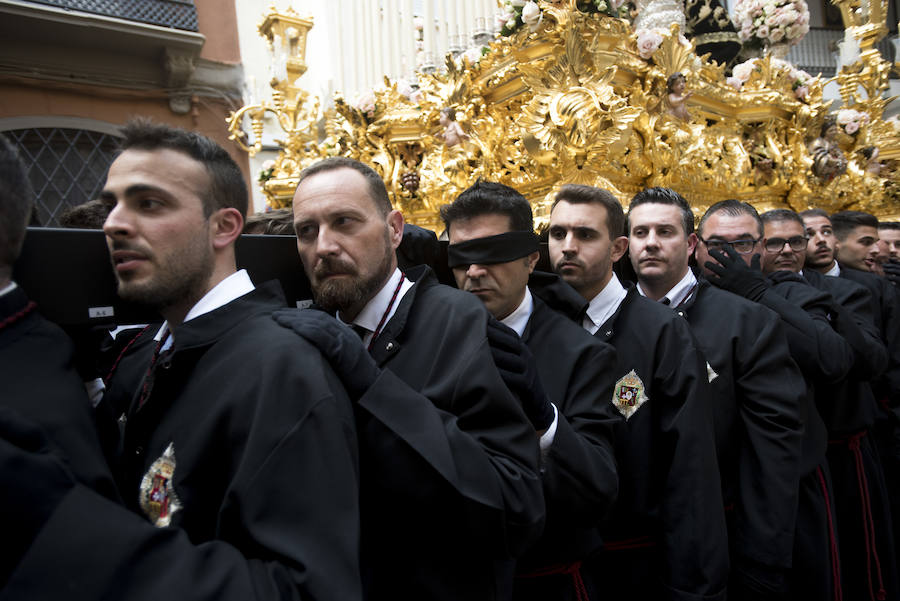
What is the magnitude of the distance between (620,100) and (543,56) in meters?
0.53

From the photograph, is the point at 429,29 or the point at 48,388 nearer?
the point at 48,388

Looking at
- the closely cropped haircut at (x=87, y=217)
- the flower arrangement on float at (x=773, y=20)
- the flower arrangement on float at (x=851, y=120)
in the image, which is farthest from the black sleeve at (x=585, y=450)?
the flower arrangement on float at (x=851, y=120)

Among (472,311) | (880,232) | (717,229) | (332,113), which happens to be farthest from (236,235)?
(880,232)

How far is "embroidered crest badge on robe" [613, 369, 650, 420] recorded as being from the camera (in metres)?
2.09

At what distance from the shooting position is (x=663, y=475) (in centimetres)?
207

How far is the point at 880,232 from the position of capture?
5.00m

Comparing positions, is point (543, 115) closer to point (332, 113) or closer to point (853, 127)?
point (332, 113)

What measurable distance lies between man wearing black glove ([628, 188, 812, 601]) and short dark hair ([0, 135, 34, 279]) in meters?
2.02

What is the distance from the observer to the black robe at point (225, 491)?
0.81 metres

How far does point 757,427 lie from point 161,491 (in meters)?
2.09

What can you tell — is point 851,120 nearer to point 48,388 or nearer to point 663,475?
point 663,475

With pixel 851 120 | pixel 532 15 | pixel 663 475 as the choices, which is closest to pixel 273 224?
pixel 663 475

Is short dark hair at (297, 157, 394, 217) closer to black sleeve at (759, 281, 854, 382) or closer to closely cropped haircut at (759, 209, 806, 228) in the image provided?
black sleeve at (759, 281, 854, 382)

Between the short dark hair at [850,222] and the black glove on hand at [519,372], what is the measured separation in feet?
12.5
